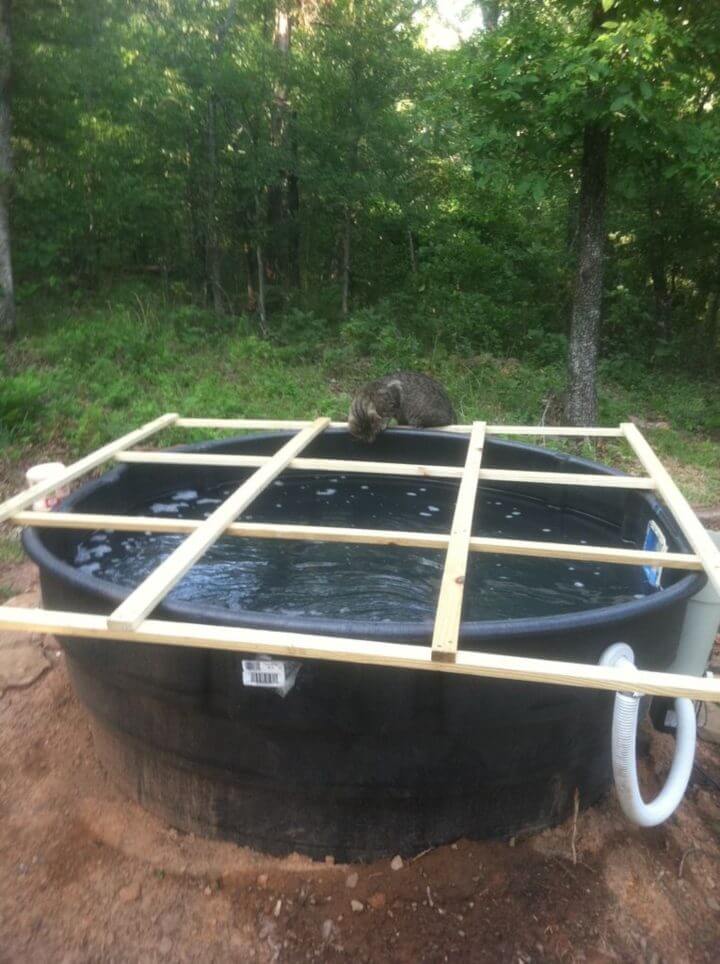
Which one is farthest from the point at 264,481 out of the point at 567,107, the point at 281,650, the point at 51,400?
the point at 51,400

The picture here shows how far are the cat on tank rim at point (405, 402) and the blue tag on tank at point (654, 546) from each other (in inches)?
73.3

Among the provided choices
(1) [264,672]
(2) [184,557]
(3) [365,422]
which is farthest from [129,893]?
(3) [365,422]

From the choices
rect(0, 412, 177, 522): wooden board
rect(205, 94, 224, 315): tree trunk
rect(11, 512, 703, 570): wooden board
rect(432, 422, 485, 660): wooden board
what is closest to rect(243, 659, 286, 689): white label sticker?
rect(432, 422, 485, 660): wooden board

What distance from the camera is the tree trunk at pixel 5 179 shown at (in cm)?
684

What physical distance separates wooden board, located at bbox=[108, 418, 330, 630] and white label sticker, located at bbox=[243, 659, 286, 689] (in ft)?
1.09

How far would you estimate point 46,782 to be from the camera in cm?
261

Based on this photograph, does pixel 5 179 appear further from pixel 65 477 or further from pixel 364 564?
pixel 364 564

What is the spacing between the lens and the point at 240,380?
7.65m

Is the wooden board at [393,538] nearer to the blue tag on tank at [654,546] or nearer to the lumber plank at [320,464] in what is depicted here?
the blue tag on tank at [654,546]

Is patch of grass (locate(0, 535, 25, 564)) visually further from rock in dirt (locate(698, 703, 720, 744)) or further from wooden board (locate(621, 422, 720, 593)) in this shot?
rock in dirt (locate(698, 703, 720, 744))

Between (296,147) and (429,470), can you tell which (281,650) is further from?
(296,147)

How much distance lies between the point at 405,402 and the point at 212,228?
5.67 m

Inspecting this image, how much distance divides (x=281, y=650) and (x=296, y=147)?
28.4 ft

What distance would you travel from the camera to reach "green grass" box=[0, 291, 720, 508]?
19.7ft
